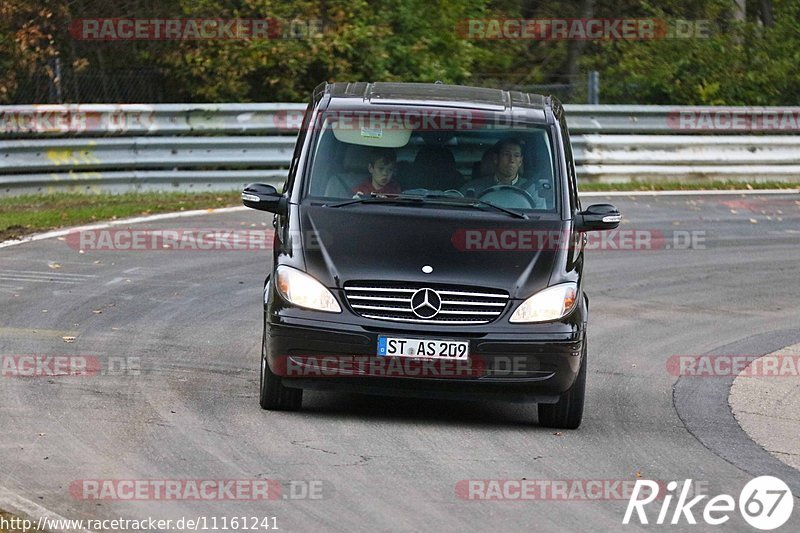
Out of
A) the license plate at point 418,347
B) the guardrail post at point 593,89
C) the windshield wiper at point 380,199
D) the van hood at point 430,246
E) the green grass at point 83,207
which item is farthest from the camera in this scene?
the guardrail post at point 593,89

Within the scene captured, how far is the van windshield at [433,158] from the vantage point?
9266mm

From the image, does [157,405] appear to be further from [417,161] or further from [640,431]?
[640,431]

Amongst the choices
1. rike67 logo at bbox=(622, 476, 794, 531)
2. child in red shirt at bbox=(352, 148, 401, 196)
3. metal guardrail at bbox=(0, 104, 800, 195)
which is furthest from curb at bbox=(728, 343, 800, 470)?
metal guardrail at bbox=(0, 104, 800, 195)

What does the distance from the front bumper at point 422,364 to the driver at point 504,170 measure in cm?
125

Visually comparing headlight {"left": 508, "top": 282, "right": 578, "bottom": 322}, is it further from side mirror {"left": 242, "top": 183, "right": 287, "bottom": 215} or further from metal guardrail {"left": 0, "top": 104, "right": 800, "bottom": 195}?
metal guardrail {"left": 0, "top": 104, "right": 800, "bottom": 195}

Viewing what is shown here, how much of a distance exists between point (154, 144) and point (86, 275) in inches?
235

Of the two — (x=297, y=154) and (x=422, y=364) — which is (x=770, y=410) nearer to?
(x=422, y=364)

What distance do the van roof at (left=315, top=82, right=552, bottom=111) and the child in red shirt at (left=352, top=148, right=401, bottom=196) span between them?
0.50 metres

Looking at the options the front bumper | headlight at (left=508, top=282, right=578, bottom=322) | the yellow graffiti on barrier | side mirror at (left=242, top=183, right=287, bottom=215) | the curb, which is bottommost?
the yellow graffiti on barrier

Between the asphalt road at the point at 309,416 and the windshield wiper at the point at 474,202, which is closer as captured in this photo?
the asphalt road at the point at 309,416

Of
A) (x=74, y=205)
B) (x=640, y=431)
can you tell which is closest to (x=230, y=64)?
(x=74, y=205)

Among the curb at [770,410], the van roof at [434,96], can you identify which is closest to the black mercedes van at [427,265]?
the van roof at [434,96]

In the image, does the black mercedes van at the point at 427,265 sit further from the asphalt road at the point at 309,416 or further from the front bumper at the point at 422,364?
the asphalt road at the point at 309,416

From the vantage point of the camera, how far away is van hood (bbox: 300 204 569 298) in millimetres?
8414
